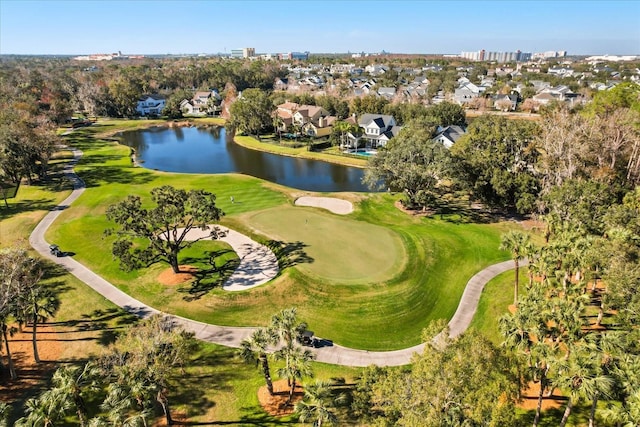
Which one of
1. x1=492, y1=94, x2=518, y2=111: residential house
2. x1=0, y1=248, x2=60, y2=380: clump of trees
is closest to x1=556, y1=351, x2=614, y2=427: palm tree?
x1=0, y1=248, x2=60, y2=380: clump of trees

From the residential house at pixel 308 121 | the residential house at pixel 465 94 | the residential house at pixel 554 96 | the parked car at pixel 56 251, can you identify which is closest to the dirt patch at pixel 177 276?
the parked car at pixel 56 251

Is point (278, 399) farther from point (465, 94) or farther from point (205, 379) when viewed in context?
point (465, 94)

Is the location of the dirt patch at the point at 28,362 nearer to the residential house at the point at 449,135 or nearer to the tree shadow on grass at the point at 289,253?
the tree shadow on grass at the point at 289,253

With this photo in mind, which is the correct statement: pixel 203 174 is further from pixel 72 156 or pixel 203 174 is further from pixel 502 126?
pixel 502 126

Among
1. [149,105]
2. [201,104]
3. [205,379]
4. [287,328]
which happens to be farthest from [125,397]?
[149,105]

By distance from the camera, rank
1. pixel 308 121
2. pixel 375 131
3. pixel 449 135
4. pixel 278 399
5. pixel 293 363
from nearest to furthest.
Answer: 1. pixel 293 363
2. pixel 278 399
3. pixel 449 135
4. pixel 375 131
5. pixel 308 121

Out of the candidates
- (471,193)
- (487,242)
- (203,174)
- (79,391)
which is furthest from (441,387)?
(203,174)

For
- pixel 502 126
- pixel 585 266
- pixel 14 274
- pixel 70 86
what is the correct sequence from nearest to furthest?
pixel 14 274
pixel 585 266
pixel 502 126
pixel 70 86
